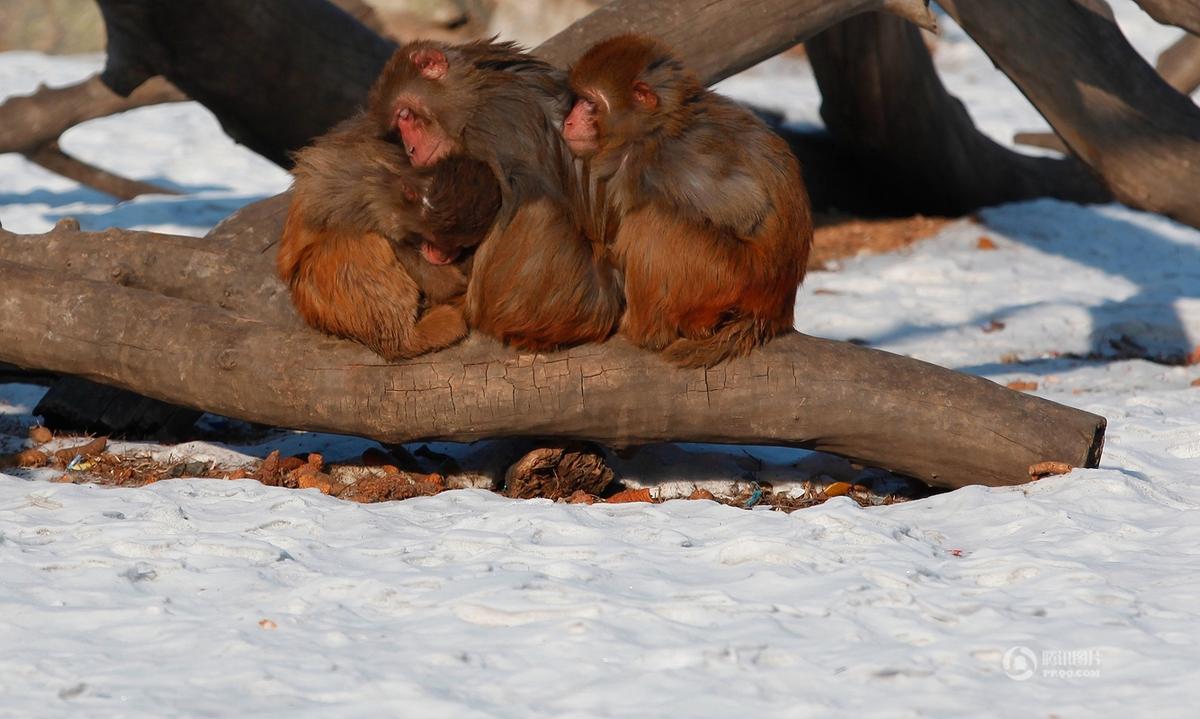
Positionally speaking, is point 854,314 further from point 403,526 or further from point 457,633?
point 457,633

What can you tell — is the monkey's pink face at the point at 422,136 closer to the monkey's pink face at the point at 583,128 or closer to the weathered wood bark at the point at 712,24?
the monkey's pink face at the point at 583,128

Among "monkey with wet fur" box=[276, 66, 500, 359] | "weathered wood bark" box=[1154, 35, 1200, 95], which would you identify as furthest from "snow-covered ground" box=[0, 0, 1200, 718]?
"weathered wood bark" box=[1154, 35, 1200, 95]

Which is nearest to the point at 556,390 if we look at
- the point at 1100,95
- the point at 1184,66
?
the point at 1100,95

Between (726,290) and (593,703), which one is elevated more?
(726,290)

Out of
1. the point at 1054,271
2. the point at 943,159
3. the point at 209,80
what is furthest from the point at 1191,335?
the point at 209,80

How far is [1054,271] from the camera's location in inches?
386

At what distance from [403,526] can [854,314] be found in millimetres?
4668

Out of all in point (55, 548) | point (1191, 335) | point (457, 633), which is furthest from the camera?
point (1191, 335)

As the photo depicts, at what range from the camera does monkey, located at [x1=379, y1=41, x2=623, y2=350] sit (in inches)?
188

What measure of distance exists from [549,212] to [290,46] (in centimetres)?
358

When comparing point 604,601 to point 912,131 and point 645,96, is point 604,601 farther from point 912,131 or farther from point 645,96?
point 912,131

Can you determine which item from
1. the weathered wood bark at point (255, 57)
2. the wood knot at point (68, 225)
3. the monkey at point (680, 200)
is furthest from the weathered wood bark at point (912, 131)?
the wood knot at point (68, 225)

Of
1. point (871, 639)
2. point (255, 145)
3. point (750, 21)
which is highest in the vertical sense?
point (750, 21)

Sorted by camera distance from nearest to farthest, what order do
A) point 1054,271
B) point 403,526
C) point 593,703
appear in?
1. point 593,703
2. point 403,526
3. point 1054,271
